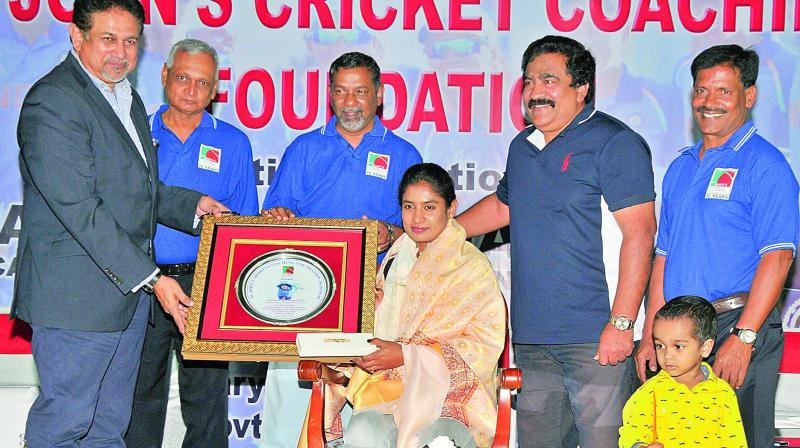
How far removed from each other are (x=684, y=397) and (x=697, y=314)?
0.33m

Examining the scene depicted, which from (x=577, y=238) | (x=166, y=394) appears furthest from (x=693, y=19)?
(x=166, y=394)

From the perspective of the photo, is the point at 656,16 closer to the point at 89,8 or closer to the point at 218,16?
the point at 218,16

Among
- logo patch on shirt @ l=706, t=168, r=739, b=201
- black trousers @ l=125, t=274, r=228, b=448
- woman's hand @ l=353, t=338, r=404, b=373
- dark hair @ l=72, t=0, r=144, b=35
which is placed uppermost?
dark hair @ l=72, t=0, r=144, b=35

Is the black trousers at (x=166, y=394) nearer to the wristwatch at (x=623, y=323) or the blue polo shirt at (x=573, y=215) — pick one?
the blue polo shirt at (x=573, y=215)

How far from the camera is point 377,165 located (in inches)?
206

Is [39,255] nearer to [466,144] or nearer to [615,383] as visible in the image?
[615,383]

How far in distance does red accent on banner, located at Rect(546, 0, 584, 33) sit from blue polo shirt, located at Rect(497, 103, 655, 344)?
1674 mm

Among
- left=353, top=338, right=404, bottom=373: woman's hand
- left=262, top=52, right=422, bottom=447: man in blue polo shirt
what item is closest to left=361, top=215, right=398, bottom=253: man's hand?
left=262, top=52, right=422, bottom=447: man in blue polo shirt

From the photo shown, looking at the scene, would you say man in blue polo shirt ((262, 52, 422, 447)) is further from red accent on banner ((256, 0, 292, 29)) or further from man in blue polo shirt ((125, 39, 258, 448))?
red accent on banner ((256, 0, 292, 29))

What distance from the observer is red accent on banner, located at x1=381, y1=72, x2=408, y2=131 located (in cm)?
604

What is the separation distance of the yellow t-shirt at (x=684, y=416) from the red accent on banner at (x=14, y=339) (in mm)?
3888

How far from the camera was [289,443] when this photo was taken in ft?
17.6

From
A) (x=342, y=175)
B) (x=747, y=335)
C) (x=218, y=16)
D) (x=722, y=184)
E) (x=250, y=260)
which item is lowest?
(x=747, y=335)

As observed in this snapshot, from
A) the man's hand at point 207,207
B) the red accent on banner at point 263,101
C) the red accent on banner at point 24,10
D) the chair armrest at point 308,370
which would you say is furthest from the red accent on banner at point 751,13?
the red accent on banner at point 24,10
